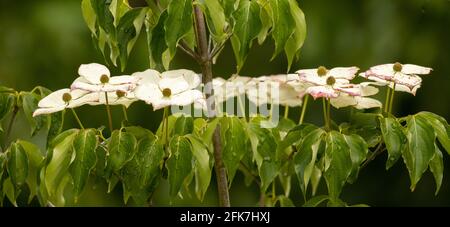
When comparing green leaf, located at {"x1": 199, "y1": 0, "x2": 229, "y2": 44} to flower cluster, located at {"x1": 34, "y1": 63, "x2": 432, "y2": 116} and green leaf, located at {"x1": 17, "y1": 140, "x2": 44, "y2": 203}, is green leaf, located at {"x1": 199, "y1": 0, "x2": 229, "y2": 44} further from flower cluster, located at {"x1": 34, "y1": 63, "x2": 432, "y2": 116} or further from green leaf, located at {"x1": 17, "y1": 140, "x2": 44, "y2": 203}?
green leaf, located at {"x1": 17, "y1": 140, "x2": 44, "y2": 203}

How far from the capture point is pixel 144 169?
166cm

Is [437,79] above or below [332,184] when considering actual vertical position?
below

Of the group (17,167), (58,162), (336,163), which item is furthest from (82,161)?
(336,163)

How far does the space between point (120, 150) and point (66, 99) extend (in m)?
0.15

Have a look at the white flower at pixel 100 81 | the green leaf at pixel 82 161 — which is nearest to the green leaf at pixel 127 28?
the white flower at pixel 100 81

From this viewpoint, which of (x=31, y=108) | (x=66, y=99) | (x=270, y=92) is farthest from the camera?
(x=270, y=92)

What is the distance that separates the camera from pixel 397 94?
11.0ft

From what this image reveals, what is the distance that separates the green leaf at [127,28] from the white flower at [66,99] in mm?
73

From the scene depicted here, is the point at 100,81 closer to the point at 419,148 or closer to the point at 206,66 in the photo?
the point at 206,66

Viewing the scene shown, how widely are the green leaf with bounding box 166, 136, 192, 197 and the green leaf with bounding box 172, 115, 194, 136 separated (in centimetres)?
9
